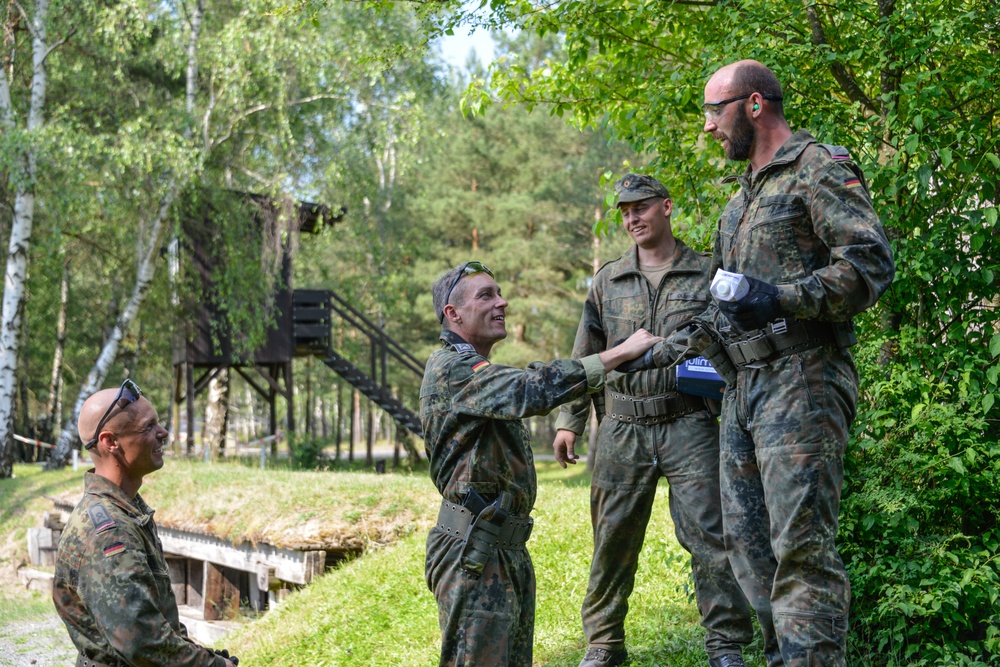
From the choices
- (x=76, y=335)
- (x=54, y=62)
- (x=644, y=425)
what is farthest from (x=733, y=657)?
(x=76, y=335)

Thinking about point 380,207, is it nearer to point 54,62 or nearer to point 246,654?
point 54,62

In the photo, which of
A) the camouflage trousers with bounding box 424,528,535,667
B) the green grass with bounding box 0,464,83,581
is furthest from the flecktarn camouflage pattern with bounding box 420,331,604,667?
the green grass with bounding box 0,464,83,581

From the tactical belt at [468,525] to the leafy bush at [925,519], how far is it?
1.75 metres

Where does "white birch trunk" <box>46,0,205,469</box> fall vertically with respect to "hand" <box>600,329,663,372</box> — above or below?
above

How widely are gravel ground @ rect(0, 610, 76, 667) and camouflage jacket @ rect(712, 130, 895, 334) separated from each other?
8.64 meters

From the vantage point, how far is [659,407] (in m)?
4.89

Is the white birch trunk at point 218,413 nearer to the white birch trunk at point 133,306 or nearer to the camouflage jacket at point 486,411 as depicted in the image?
the white birch trunk at point 133,306

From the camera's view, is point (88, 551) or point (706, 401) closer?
point (88, 551)

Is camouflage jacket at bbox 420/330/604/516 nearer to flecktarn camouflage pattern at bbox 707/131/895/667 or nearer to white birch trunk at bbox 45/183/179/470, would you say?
flecktarn camouflage pattern at bbox 707/131/895/667

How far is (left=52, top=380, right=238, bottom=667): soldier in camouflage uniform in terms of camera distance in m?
3.39

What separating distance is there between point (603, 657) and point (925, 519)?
180 cm

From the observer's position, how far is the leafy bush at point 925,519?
4.32 meters

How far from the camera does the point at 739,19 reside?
553 cm

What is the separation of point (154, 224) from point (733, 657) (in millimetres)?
17167
